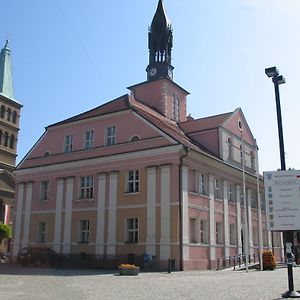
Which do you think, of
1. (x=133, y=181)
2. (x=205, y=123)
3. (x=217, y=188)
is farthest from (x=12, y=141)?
(x=217, y=188)

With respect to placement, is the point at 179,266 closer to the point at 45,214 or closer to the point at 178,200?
the point at 178,200

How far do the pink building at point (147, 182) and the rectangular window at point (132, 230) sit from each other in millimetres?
74

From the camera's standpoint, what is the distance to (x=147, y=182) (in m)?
32.6

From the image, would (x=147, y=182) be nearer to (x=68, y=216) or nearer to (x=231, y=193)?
(x=68, y=216)

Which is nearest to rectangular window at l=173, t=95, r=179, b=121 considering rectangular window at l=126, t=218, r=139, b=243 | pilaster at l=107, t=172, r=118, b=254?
pilaster at l=107, t=172, r=118, b=254

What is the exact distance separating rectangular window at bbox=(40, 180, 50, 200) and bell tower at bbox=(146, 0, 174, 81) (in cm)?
1419

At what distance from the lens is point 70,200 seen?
36.8 metres

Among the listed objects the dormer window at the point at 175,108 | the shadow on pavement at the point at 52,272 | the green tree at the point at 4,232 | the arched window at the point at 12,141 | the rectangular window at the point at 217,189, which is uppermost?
the arched window at the point at 12,141

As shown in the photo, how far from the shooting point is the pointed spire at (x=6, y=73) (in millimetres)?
73125

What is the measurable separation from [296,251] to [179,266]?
21.2 metres

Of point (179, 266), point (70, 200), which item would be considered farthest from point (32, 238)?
point (179, 266)

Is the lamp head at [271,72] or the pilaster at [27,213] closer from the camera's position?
the lamp head at [271,72]

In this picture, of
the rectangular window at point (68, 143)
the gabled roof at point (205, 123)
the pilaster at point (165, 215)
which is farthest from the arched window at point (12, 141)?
the pilaster at point (165, 215)

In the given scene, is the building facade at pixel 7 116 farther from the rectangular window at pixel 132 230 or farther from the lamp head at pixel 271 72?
the lamp head at pixel 271 72
